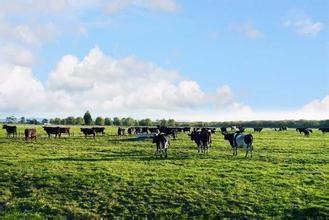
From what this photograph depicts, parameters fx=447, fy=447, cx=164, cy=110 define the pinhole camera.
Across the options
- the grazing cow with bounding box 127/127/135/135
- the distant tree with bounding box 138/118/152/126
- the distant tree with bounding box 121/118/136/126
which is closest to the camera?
the grazing cow with bounding box 127/127/135/135

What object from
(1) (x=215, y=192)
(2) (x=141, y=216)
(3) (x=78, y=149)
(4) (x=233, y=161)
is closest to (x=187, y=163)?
(4) (x=233, y=161)

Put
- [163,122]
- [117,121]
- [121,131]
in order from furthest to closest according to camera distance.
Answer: [117,121] → [163,122] → [121,131]

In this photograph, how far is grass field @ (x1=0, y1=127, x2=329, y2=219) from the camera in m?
24.0

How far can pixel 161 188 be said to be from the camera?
87.9ft

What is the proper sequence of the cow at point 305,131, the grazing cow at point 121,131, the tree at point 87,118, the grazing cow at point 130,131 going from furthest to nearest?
1. the tree at point 87,118
2. the cow at point 305,131
3. the grazing cow at point 130,131
4. the grazing cow at point 121,131

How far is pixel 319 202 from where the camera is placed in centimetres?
2483

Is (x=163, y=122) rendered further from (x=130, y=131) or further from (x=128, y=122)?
(x=130, y=131)

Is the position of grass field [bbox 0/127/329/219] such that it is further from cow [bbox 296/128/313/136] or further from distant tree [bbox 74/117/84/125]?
distant tree [bbox 74/117/84/125]

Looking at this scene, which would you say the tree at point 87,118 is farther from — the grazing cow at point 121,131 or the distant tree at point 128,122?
the grazing cow at point 121,131

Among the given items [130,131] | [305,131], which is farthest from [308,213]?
[305,131]

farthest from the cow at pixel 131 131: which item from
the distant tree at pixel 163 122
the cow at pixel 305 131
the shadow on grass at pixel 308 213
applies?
the distant tree at pixel 163 122

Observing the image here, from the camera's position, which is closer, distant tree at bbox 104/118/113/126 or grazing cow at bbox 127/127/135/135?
grazing cow at bbox 127/127/135/135

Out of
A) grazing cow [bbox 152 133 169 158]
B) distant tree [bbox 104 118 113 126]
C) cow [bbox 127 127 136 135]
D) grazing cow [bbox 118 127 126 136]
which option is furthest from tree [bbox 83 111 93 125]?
grazing cow [bbox 152 133 169 158]

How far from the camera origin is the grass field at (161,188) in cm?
2398
